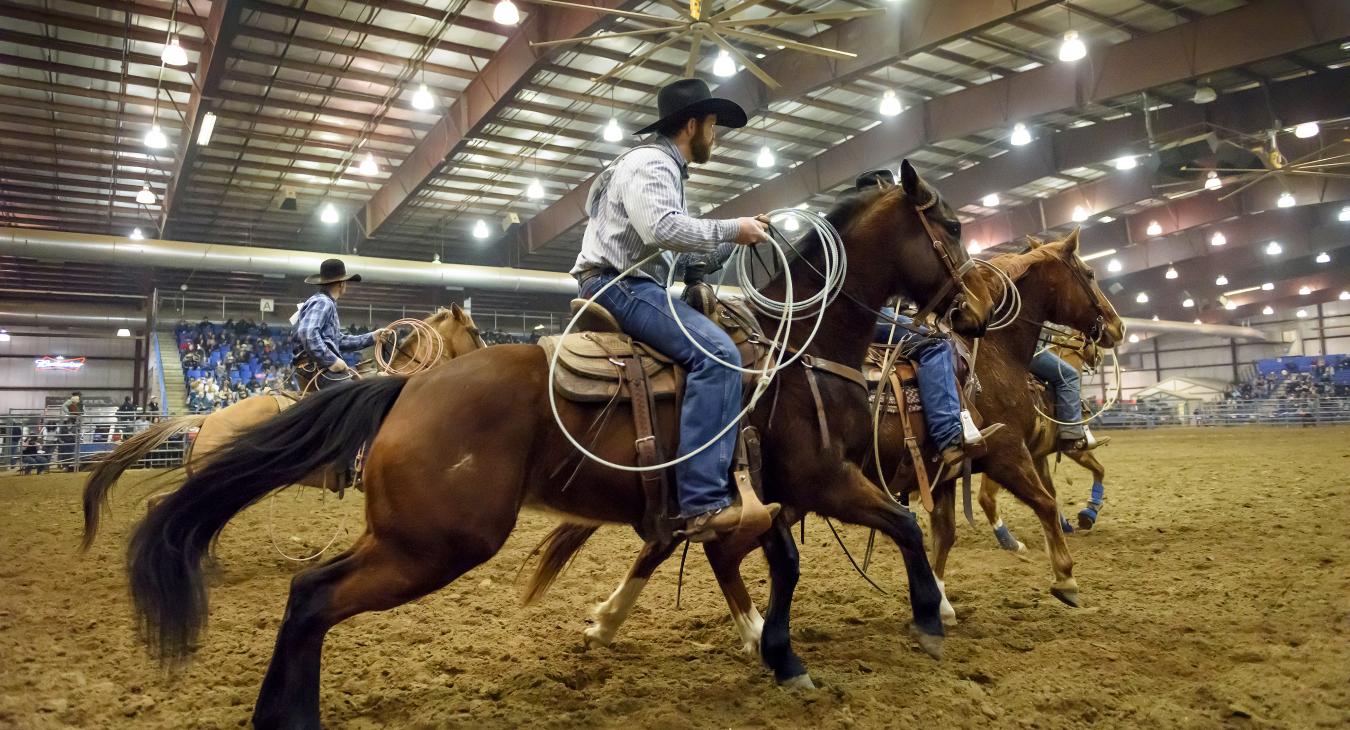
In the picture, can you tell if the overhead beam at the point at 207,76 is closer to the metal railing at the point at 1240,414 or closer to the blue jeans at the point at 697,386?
the blue jeans at the point at 697,386

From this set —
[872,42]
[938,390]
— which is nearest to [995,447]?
[938,390]

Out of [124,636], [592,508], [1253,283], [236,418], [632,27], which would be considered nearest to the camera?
[592,508]

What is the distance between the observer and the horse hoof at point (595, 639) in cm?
395

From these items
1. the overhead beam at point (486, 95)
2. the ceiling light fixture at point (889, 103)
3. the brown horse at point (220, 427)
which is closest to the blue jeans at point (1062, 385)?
the brown horse at point (220, 427)

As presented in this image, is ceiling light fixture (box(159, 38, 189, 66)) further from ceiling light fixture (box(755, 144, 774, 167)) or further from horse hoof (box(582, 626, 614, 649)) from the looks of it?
horse hoof (box(582, 626, 614, 649))

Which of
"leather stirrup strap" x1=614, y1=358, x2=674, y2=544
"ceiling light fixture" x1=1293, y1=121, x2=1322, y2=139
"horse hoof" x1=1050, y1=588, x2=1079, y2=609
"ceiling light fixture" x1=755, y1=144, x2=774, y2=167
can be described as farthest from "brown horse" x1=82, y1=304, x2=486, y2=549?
"ceiling light fixture" x1=1293, y1=121, x2=1322, y2=139

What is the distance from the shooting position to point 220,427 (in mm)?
5641

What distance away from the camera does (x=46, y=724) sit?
284 centimetres

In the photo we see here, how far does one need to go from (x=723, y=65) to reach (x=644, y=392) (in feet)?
36.3

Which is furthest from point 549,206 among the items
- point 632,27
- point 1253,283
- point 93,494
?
point 1253,283

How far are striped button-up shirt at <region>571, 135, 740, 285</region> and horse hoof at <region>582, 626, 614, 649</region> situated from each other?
180cm

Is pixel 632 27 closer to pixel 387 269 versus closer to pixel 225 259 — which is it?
pixel 387 269

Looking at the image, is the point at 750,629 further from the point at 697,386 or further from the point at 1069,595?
the point at 1069,595

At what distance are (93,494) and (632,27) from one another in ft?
36.0
